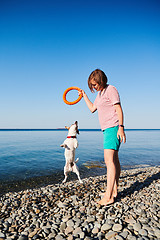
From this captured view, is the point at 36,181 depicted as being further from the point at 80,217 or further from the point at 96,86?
the point at 96,86

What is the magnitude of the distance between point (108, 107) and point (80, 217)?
7.71 feet

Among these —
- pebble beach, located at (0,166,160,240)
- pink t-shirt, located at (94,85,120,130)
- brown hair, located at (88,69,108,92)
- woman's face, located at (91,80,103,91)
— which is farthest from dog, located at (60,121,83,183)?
brown hair, located at (88,69,108,92)

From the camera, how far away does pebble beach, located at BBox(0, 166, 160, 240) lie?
2688mm

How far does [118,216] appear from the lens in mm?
3145

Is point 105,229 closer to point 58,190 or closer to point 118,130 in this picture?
point 118,130

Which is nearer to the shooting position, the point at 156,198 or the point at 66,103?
the point at 156,198

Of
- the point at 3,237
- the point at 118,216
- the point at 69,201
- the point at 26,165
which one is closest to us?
the point at 3,237

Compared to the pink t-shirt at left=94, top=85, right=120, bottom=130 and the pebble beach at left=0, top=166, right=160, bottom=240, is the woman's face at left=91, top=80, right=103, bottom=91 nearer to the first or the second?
the pink t-shirt at left=94, top=85, right=120, bottom=130

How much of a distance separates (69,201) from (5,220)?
1468 mm

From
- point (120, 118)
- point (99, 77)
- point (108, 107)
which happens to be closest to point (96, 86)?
point (99, 77)

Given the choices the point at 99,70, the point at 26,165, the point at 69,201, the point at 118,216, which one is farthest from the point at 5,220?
the point at 26,165

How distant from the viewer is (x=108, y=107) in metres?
3.49

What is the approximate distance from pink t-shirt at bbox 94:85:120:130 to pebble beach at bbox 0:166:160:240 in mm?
1838

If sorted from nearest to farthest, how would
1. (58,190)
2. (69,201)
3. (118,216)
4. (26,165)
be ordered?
(118,216), (69,201), (58,190), (26,165)
